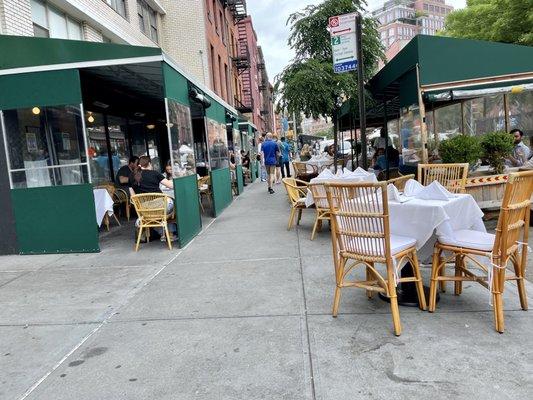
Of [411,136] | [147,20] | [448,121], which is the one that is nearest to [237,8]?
[147,20]

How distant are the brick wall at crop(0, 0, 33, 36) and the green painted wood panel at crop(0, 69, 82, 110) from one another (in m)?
1.83

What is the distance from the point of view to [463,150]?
7133 mm

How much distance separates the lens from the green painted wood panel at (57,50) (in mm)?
6547

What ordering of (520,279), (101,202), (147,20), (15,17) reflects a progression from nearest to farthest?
(520,279)
(15,17)
(101,202)
(147,20)

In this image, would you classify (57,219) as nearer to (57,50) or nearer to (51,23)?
(57,50)

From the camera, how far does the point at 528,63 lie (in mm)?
7531

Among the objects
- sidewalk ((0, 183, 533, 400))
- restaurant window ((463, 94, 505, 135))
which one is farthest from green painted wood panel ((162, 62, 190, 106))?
restaurant window ((463, 94, 505, 135))

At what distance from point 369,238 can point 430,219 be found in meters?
0.60

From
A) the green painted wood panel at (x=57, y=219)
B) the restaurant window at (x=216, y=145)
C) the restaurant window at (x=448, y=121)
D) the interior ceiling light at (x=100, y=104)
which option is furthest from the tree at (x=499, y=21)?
the green painted wood panel at (x=57, y=219)

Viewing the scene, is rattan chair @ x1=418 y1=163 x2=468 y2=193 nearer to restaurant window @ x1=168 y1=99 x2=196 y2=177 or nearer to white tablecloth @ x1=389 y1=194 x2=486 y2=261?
white tablecloth @ x1=389 y1=194 x2=486 y2=261

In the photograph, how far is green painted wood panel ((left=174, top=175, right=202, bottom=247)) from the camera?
711 cm

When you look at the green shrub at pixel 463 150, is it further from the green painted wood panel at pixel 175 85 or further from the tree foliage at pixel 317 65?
the green painted wood panel at pixel 175 85

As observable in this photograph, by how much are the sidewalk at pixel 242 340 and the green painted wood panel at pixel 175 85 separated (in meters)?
2.90

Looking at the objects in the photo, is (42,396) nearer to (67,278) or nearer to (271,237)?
(67,278)
